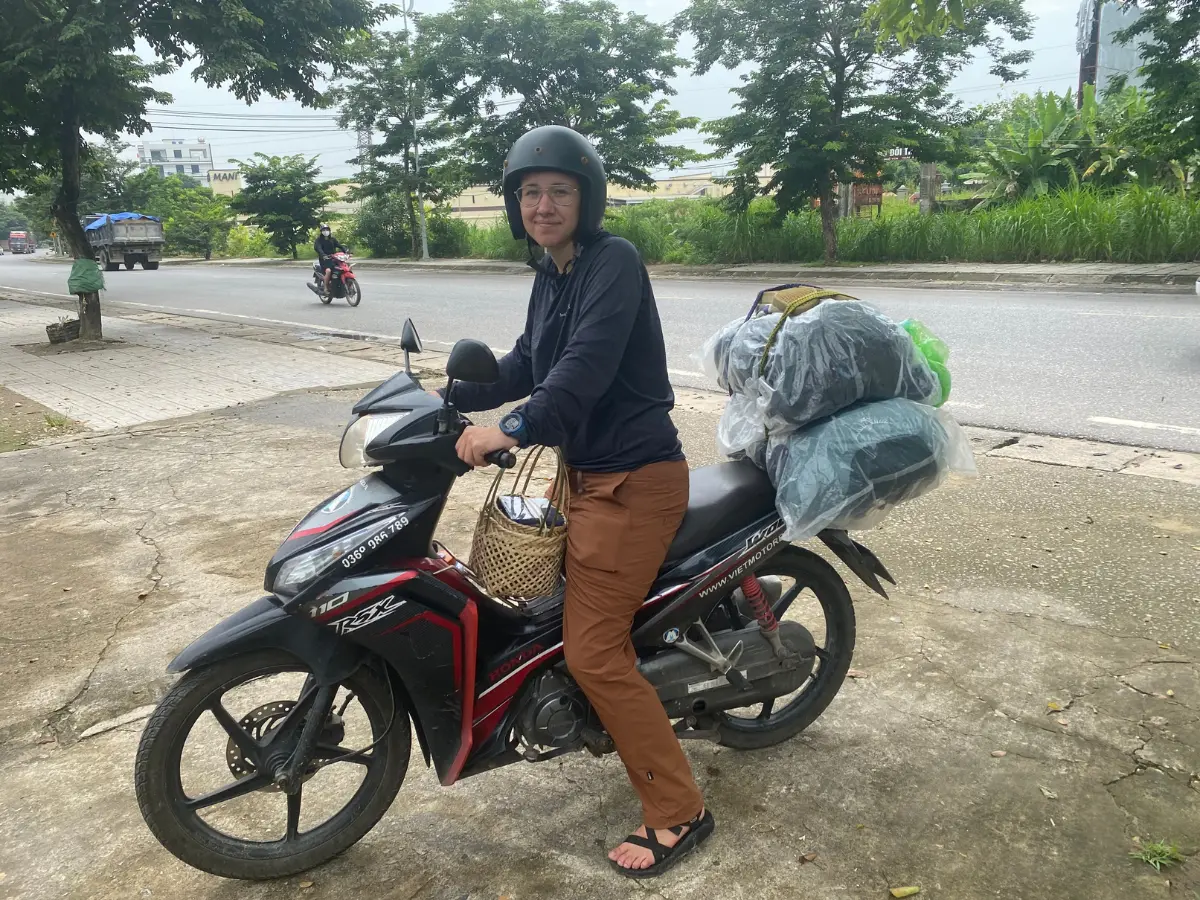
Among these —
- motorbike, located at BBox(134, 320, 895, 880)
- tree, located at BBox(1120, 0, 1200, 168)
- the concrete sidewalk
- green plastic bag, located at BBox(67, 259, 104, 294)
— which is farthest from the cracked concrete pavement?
tree, located at BBox(1120, 0, 1200, 168)

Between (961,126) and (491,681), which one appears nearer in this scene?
(491,681)

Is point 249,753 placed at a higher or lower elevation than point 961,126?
lower

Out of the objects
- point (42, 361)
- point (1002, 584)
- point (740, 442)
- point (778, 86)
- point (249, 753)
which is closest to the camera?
point (249, 753)

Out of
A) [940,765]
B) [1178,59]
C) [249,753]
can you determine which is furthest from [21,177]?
[1178,59]

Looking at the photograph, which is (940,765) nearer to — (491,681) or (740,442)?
(740,442)

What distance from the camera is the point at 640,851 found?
90.9 inches

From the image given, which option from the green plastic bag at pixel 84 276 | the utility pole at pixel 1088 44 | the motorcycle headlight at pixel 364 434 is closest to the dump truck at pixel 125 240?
the green plastic bag at pixel 84 276

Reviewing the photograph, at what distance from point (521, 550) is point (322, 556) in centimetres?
46

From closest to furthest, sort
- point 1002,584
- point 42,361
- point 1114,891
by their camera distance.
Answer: point 1114,891, point 1002,584, point 42,361

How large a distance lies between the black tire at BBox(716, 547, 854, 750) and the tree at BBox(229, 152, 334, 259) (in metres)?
35.5

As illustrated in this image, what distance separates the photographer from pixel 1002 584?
3695 mm

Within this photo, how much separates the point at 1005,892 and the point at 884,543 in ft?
6.88

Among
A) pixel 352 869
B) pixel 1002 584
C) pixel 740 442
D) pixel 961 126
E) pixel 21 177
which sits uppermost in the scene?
pixel 961 126

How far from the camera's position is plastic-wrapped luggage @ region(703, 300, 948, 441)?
241 cm
